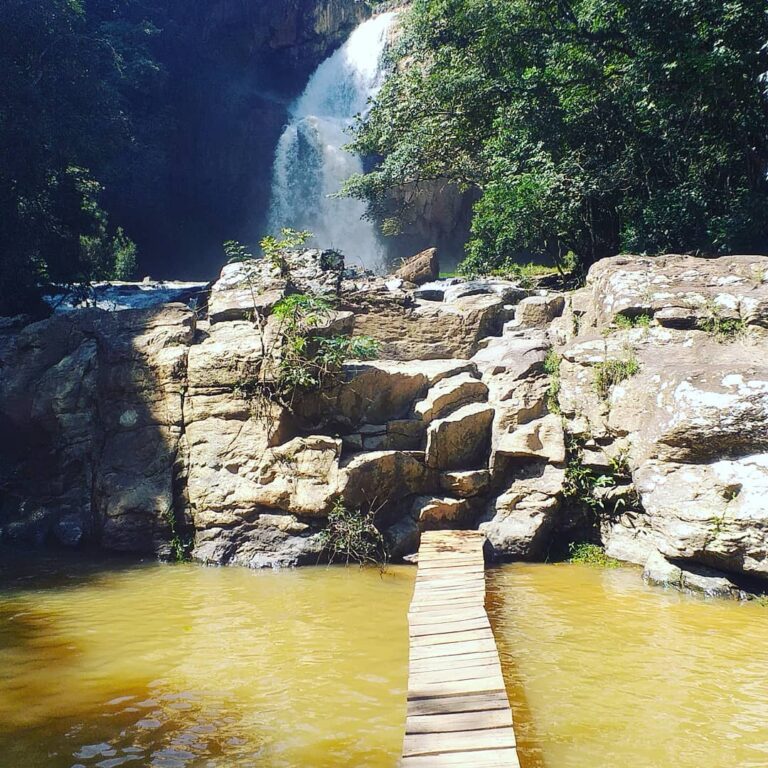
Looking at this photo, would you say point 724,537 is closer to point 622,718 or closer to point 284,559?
point 622,718

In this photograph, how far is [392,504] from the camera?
7023 mm

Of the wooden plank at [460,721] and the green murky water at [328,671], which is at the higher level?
the wooden plank at [460,721]

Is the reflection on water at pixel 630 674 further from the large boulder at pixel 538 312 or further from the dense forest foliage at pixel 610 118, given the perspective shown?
the dense forest foliage at pixel 610 118

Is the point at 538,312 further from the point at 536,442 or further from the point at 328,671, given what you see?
the point at 328,671

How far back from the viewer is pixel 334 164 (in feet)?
81.9

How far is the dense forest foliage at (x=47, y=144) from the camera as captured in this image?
11.7 meters

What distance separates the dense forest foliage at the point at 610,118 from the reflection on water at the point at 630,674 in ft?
21.1

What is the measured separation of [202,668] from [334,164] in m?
23.1

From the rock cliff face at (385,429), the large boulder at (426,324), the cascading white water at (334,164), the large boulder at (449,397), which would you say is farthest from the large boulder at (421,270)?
the cascading white water at (334,164)

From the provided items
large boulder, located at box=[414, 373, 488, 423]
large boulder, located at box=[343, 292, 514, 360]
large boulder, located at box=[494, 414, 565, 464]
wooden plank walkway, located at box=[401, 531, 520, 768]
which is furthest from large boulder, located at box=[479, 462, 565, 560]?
large boulder, located at box=[343, 292, 514, 360]

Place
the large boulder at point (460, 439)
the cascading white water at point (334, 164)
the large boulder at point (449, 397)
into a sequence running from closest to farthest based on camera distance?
the large boulder at point (460, 439) → the large boulder at point (449, 397) → the cascading white water at point (334, 164)

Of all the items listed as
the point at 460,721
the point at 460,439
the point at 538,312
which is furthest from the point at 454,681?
the point at 538,312

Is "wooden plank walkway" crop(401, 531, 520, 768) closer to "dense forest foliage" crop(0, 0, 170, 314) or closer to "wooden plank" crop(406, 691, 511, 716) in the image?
"wooden plank" crop(406, 691, 511, 716)

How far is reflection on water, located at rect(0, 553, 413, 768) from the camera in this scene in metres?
3.18
